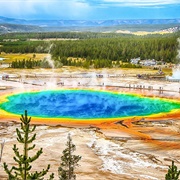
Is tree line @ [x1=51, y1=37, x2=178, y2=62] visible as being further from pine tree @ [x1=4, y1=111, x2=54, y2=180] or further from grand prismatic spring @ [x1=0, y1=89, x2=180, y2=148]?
pine tree @ [x1=4, y1=111, x2=54, y2=180]

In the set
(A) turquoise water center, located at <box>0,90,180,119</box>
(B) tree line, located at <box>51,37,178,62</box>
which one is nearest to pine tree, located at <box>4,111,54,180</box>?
(A) turquoise water center, located at <box>0,90,180,119</box>

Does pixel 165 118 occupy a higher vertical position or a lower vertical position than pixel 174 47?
lower

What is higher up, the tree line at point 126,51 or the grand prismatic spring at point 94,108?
the tree line at point 126,51

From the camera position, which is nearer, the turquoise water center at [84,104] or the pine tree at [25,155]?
the pine tree at [25,155]

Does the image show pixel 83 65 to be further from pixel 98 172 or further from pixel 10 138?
pixel 98 172

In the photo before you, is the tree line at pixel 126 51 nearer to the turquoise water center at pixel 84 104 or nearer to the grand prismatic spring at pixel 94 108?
the grand prismatic spring at pixel 94 108

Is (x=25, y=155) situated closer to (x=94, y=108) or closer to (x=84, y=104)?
(x=94, y=108)

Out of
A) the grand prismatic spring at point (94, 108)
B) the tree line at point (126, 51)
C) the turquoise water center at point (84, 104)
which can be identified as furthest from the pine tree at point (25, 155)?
the tree line at point (126, 51)

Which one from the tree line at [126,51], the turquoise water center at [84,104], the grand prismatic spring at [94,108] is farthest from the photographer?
the tree line at [126,51]

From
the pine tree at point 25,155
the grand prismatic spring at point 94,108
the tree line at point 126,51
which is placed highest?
the tree line at point 126,51

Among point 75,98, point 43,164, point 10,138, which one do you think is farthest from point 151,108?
point 43,164
